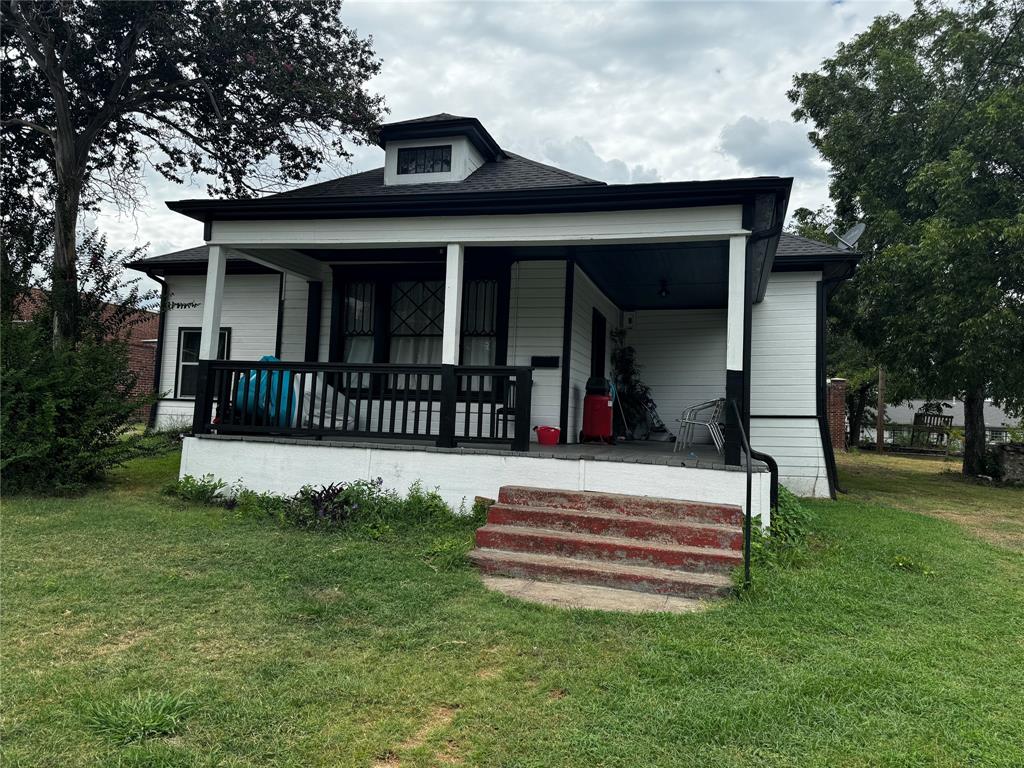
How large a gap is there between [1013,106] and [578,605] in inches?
470

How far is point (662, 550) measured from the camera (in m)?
4.17

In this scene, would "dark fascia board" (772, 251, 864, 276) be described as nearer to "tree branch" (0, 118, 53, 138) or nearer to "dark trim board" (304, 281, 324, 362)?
"dark trim board" (304, 281, 324, 362)

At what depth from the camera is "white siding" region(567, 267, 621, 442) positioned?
730 cm

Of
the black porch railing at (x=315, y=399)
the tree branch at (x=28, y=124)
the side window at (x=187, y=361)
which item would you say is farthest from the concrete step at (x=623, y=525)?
the tree branch at (x=28, y=124)

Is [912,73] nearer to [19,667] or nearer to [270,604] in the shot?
[270,604]

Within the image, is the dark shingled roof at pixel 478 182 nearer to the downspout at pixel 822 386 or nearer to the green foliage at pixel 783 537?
the downspout at pixel 822 386

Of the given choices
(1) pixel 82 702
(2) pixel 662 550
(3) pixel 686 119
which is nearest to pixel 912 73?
(3) pixel 686 119

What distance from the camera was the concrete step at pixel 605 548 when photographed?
4086mm

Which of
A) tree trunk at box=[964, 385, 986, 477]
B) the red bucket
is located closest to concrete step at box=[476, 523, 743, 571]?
the red bucket

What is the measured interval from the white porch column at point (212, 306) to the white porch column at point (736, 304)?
5180mm

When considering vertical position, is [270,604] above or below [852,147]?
below

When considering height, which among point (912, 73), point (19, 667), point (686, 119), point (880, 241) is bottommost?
point (19, 667)

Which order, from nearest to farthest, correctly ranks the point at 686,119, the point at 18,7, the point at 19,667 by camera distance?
the point at 19,667, the point at 18,7, the point at 686,119

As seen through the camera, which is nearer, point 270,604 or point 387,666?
point 387,666
